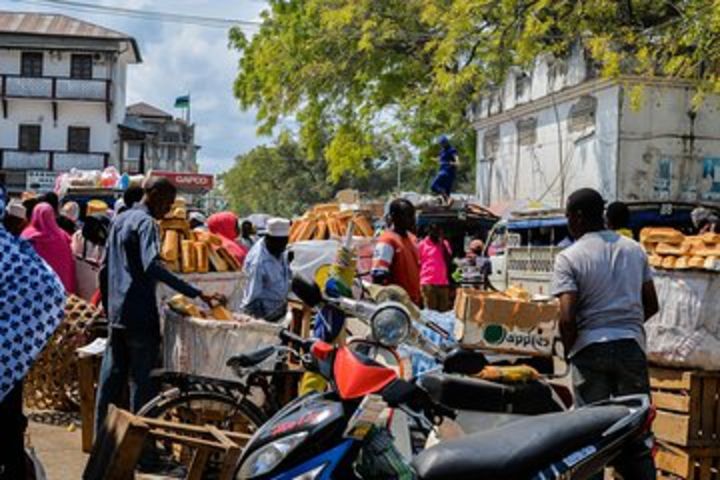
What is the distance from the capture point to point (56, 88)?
4747 cm

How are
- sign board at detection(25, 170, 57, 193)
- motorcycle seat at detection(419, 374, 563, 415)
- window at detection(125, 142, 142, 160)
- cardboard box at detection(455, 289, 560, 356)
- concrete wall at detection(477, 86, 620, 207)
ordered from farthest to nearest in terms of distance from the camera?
window at detection(125, 142, 142, 160), sign board at detection(25, 170, 57, 193), concrete wall at detection(477, 86, 620, 207), cardboard box at detection(455, 289, 560, 356), motorcycle seat at detection(419, 374, 563, 415)

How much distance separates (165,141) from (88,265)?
81732 millimetres

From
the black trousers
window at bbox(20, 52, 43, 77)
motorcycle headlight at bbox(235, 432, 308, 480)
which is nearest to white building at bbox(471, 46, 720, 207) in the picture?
motorcycle headlight at bbox(235, 432, 308, 480)

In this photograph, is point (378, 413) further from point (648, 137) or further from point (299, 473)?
point (648, 137)

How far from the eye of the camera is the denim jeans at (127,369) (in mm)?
6457

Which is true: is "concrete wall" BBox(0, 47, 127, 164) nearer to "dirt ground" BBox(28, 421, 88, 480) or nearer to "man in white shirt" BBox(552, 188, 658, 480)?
"dirt ground" BBox(28, 421, 88, 480)

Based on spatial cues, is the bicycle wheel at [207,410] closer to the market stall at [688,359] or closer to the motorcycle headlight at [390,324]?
the motorcycle headlight at [390,324]

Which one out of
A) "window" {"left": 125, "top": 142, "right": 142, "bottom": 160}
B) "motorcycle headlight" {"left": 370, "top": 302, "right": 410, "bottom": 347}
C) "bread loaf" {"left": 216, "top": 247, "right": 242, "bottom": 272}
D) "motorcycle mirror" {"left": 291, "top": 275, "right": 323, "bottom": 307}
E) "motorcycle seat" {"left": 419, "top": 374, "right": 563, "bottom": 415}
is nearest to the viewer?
"motorcycle headlight" {"left": 370, "top": 302, "right": 410, "bottom": 347}

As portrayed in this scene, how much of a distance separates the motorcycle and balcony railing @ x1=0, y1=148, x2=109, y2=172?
46.2 metres

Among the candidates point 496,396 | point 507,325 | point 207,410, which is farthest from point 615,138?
point 496,396

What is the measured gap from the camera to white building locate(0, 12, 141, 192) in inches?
1863

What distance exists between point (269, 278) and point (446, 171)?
12654 millimetres

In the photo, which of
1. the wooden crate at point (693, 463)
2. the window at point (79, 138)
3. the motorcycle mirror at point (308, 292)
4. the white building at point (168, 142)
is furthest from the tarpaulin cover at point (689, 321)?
the white building at point (168, 142)

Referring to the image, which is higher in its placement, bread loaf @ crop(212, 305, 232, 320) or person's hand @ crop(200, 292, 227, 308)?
person's hand @ crop(200, 292, 227, 308)
